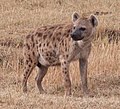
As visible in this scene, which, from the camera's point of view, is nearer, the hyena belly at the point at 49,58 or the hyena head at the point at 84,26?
the hyena head at the point at 84,26

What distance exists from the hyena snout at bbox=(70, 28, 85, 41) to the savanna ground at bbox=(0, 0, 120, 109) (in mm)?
1016

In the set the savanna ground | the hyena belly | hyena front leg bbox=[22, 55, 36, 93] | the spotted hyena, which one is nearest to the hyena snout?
the spotted hyena

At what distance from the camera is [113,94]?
9891 millimetres

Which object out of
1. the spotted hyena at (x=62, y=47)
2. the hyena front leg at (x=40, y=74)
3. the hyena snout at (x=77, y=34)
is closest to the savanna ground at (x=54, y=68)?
the hyena front leg at (x=40, y=74)

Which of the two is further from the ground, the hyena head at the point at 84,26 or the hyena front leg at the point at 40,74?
the hyena head at the point at 84,26

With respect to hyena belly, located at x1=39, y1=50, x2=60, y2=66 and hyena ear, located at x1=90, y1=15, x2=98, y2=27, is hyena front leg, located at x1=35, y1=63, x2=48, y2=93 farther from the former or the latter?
hyena ear, located at x1=90, y1=15, x2=98, y2=27

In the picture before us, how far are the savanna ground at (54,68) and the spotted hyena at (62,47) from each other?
0.38 metres

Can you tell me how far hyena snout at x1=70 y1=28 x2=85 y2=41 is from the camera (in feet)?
31.1

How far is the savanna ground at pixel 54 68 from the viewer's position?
8289 millimetres

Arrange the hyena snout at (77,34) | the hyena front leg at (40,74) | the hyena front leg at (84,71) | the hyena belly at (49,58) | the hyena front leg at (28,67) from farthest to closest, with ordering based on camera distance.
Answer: the hyena front leg at (40,74) → the hyena front leg at (28,67) → the hyena belly at (49,58) → the hyena front leg at (84,71) → the hyena snout at (77,34)

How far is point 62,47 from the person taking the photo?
995cm

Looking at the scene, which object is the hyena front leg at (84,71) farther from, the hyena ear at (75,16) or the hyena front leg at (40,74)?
the hyena front leg at (40,74)

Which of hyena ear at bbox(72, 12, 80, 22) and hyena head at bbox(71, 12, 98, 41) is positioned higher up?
hyena ear at bbox(72, 12, 80, 22)

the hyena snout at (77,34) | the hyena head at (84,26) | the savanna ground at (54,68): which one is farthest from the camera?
the hyena head at (84,26)
